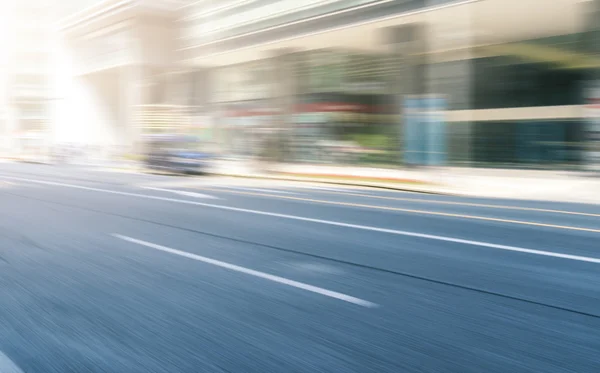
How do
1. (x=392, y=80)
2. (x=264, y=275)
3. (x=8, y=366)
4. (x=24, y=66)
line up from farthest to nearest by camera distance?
(x=24, y=66) < (x=392, y=80) < (x=264, y=275) < (x=8, y=366)

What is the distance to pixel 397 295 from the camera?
5559 millimetres


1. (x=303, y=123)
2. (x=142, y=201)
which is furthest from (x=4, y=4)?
(x=142, y=201)

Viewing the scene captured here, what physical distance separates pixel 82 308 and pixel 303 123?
2451cm

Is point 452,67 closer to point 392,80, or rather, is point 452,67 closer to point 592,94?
point 392,80

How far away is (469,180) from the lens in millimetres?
19891

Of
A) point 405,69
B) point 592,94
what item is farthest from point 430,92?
point 592,94

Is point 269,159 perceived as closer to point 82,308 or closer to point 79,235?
point 79,235

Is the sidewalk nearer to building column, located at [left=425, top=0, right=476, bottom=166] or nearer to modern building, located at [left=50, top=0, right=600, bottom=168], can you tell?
modern building, located at [left=50, top=0, right=600, bottom=168]

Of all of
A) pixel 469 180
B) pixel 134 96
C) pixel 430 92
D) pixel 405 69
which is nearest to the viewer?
pixel 469 180

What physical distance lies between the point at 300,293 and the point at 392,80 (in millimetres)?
20590

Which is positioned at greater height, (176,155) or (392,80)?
(392,80)

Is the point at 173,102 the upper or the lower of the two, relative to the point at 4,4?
lower

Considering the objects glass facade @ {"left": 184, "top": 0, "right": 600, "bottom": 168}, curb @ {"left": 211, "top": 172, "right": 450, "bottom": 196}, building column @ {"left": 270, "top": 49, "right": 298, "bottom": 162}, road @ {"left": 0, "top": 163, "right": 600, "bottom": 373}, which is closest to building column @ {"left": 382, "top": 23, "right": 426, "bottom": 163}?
glass facade @ {"left": 184, "top": 0, "right": 600, "bottom": 168}

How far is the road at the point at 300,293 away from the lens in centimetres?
408
